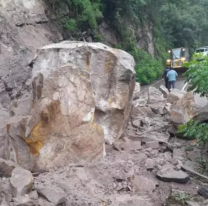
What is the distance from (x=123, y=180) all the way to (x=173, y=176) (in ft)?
2.78

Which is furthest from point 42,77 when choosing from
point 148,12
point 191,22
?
point 191,22

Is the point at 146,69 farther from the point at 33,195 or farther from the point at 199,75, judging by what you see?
the point at 33,195

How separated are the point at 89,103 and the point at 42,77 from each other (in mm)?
1011

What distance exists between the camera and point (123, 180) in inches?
218

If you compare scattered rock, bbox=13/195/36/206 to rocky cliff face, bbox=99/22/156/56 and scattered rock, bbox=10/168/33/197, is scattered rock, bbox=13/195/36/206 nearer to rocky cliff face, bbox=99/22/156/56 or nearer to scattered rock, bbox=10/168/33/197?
scattered rock, bbox=10/168/33/197

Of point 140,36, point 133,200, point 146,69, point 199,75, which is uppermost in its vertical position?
point 199,75

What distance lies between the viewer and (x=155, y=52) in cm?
2808

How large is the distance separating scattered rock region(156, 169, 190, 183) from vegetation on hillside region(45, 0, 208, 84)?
10292 mm

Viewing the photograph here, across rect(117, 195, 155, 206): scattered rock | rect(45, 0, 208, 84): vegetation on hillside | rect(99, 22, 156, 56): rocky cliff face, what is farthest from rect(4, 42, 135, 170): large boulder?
rect(99, 22, 156, 56): rocky cliff face

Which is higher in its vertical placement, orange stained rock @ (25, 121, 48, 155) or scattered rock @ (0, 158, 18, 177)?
orange stained rock @ (25, 121, 48, 155)

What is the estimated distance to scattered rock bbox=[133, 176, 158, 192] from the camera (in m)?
5.44

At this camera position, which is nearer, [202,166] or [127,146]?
[202,166]

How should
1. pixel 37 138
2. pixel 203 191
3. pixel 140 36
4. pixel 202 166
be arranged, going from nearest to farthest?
pixel 203 191 → pixel 37 138 → pixel 202 166 → pixel 140 36

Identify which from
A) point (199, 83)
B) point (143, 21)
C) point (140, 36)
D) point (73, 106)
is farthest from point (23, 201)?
point (143, 21)
